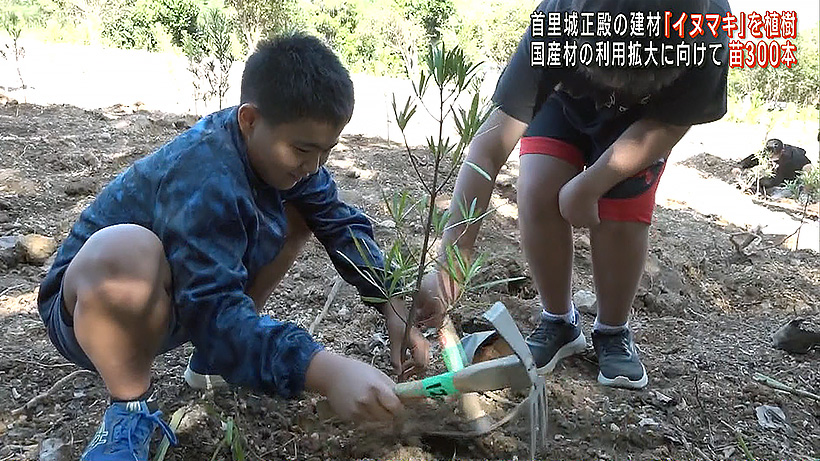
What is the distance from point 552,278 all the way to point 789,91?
30.8ft

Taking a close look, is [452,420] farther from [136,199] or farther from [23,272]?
[23,272]

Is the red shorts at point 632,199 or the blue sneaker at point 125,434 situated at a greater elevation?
the red shorts at point 632,199

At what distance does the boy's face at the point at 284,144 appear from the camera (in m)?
1.44

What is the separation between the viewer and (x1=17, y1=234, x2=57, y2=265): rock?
8.18 feet

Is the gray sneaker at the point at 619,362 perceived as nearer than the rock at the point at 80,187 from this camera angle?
Yes

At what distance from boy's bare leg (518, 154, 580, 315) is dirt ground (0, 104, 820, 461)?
0.62 feet

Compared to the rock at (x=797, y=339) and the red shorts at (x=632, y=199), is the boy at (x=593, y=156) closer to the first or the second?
the red shorts at (x=632, y=199)

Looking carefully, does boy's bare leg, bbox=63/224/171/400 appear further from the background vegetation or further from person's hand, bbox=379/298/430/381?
the background vegetation

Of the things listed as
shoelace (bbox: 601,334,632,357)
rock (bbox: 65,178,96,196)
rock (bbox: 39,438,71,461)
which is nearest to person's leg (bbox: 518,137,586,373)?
shoelace (bbox: 601,334,632,357)

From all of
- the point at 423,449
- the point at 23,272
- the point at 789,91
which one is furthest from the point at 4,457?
the point at 789,91

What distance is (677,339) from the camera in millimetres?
2328

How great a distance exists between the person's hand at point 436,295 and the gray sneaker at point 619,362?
61cm

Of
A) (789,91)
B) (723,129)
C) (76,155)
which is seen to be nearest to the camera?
(76,155)

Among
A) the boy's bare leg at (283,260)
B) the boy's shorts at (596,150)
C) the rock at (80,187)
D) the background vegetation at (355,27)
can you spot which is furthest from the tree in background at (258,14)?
the boy's bare leg at (283,260)
